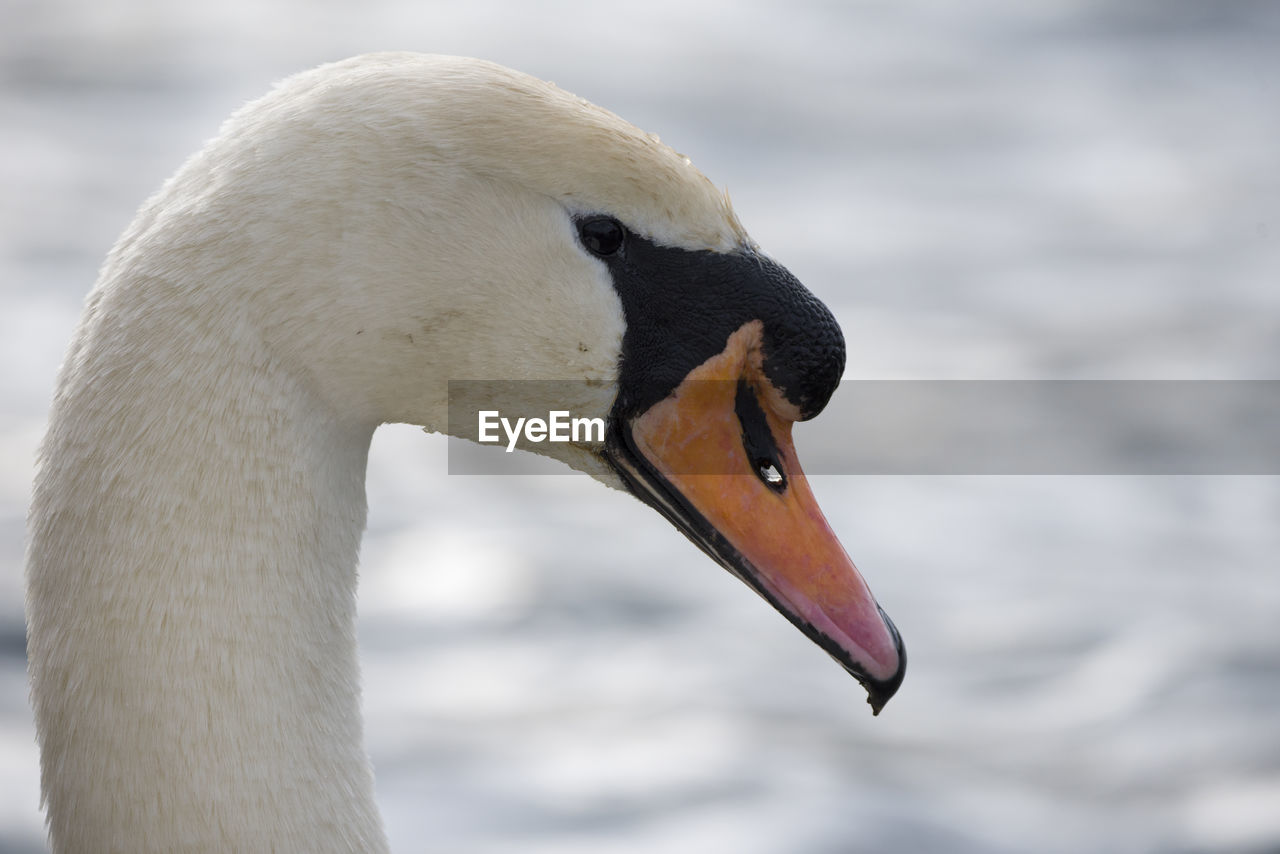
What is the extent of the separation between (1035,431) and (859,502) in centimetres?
82

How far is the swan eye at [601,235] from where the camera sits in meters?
2.05

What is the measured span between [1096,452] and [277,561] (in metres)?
4.58

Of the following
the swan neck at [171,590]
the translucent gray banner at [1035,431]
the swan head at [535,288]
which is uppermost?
Answer: the translucent gray banner at [1035,431]

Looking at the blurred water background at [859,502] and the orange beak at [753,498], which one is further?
the blurred water background at [859,502]

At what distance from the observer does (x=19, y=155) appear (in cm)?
750

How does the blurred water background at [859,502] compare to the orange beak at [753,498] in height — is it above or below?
above

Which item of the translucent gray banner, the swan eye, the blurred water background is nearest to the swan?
the swan eye

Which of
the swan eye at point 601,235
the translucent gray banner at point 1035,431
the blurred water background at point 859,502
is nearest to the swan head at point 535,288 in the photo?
the swan eye at point 601,235

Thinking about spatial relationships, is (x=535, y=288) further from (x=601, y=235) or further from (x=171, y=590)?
(x=171, y=590)

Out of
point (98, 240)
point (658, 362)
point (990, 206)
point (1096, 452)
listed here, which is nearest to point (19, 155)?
point (98, 240)

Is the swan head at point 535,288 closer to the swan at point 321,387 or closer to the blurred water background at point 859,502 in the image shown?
the swan at point 321,387

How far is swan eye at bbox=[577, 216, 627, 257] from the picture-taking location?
2.05 meters

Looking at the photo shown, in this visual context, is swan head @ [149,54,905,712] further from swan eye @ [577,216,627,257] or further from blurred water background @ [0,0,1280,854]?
blurred water background @ [0,0,1280,854]

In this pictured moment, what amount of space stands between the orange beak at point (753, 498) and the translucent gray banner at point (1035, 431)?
371cm
